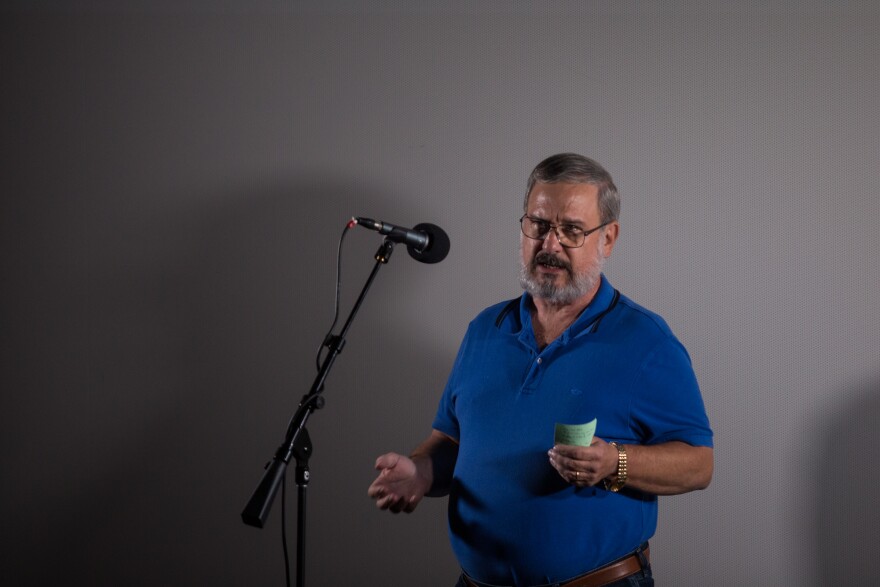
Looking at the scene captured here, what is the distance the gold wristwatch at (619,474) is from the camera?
1690mm

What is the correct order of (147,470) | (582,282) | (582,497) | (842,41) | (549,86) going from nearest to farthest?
(582,497) < (582,282) < (842,41) < (549,86) < (147,470)

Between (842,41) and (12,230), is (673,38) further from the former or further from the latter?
(12,230)

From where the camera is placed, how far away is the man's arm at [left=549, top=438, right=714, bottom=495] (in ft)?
5.33

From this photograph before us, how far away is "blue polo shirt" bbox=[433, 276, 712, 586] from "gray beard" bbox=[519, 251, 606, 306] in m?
0.06

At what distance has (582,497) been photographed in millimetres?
1804

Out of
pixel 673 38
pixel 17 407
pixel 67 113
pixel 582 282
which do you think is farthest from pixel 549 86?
pixel 17 407

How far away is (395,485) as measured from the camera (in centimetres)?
194

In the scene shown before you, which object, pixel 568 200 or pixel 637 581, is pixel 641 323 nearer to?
pixel 568 200

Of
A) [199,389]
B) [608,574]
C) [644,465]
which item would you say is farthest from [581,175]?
[199,389]

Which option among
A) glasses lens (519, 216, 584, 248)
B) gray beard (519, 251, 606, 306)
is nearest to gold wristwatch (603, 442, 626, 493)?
gray beard (519, 251, 606, 306)

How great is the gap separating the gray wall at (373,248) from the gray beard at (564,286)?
0.62m

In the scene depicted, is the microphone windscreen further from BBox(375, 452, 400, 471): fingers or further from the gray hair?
BBox(375, 452, 400, 471): fingers

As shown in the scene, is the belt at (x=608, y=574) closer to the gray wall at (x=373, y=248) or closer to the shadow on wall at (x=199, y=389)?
the gray wall at (x=373, y=248)

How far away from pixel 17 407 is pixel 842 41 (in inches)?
129
